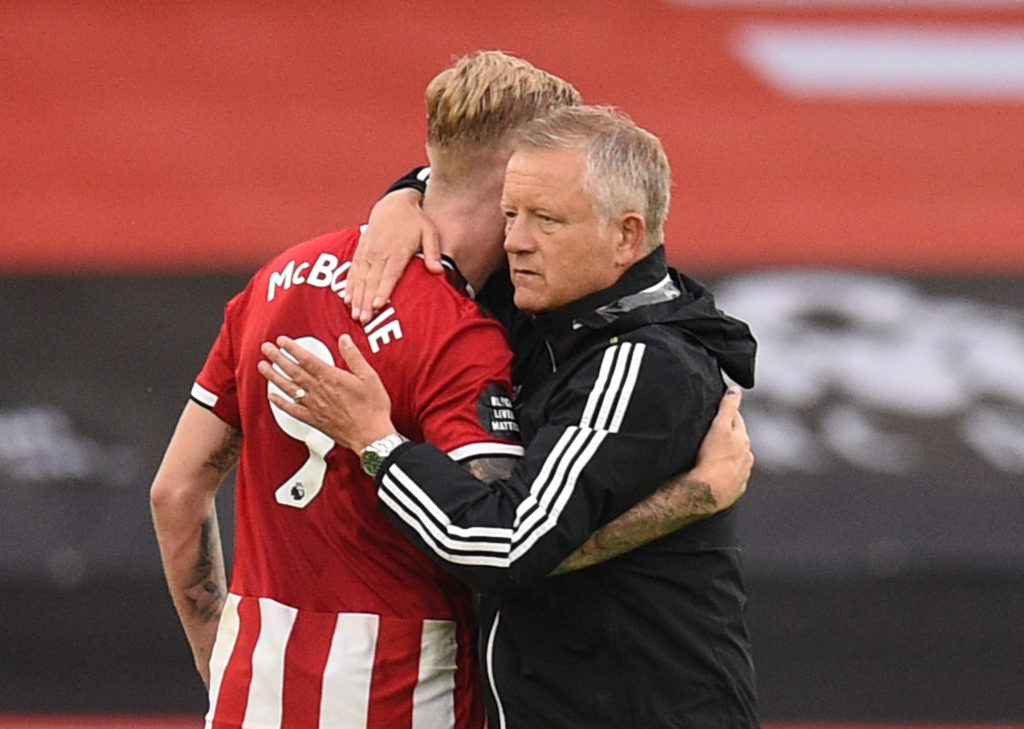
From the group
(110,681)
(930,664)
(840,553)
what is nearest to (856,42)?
(840,553)

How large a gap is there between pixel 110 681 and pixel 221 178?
Result: 6.98 feet

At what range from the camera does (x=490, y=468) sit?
224 centimetres

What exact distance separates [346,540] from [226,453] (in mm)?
381

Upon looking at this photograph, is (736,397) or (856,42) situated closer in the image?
(736,397)

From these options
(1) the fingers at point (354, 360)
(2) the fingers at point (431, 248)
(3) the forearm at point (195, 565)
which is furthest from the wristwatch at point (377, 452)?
(3) the forearm at point (195, 565)

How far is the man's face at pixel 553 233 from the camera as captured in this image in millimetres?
2293

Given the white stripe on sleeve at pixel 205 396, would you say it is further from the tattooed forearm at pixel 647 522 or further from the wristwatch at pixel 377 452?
the tattooed forearm at pixel 647 522

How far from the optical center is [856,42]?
6.47 meters

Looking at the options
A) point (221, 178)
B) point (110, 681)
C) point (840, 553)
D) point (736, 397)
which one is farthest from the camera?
point (221, 178)

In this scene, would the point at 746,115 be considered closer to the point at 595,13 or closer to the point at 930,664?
the point at 595,13

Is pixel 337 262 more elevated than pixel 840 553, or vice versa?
pixel 337 262

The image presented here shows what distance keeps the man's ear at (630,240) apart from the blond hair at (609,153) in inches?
0.4

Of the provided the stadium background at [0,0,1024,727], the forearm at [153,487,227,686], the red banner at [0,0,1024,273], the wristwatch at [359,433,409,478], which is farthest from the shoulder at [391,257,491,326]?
the red banner at [0,0,1024,273]

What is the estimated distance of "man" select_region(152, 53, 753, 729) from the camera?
→ 2303mm
